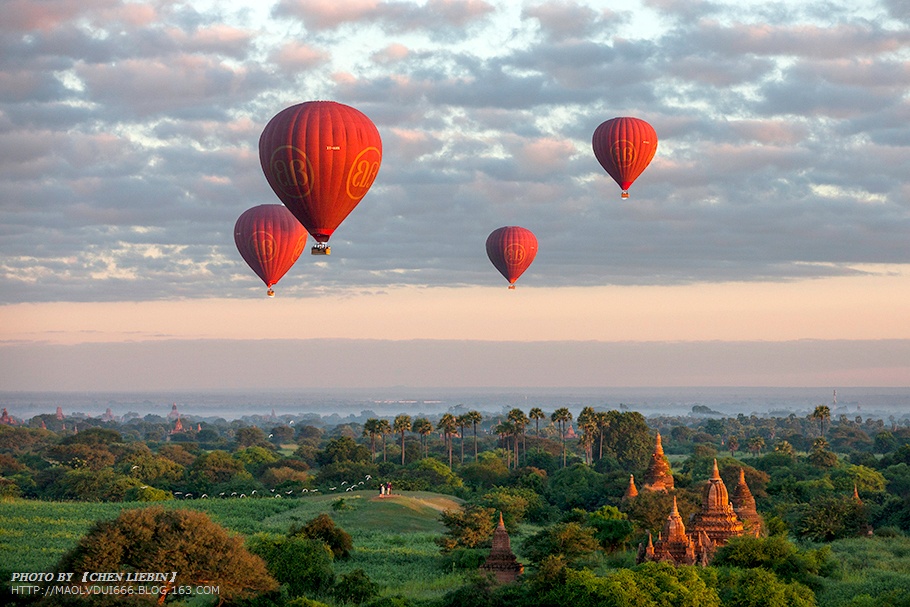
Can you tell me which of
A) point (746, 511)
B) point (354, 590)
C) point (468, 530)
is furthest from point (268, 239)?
point (746, 511)

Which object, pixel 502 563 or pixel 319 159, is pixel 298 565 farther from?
pixel 319 159

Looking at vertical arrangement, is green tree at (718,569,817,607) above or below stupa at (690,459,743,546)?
below

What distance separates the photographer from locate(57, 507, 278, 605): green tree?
51312mm

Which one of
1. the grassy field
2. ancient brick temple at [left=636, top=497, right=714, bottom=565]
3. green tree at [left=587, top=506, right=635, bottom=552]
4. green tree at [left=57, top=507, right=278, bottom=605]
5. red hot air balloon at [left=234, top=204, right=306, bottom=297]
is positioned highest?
red hot air balloon at [left=234, top=204, right=306, bottom=297]

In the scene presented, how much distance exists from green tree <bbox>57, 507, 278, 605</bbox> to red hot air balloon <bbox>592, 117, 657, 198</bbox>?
127 feet

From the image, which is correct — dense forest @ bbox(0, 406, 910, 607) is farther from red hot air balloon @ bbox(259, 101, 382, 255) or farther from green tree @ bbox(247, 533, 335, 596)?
red hot air balloon @ bbox(259, 101, 382, 255)

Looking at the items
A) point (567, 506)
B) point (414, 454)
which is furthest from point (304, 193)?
point (414, 454)

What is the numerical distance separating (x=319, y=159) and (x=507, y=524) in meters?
46.4

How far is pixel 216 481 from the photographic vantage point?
14238 centimetres

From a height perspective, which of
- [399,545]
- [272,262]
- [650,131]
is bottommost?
[399,545]

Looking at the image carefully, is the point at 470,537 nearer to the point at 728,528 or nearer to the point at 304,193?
the point at 728,528

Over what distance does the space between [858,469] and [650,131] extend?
204 feet

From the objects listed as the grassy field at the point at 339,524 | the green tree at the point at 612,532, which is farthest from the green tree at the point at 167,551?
the green tree at the point at 612,532

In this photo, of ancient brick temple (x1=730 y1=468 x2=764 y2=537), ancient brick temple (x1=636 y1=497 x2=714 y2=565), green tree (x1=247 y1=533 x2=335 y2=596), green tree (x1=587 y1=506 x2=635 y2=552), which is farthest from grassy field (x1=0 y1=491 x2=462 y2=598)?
ancient brick temple (x1=730 y1=468 x2=764 y2=537)
